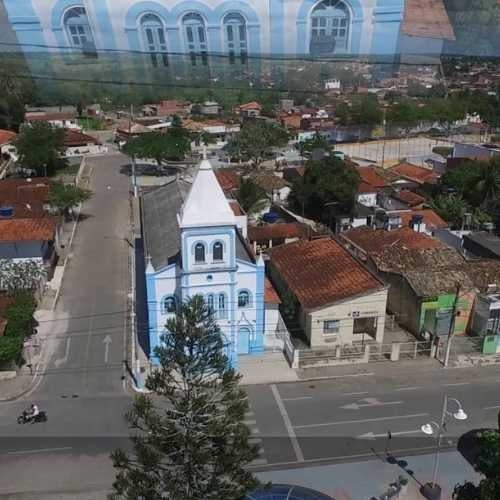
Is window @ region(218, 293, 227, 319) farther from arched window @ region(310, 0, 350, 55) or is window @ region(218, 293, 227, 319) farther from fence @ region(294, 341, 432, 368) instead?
arched window @ region(310, 0, 350, 55)

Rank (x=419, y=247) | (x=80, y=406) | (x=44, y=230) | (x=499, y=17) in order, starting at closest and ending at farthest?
(x=80, y=406)
(x=419, y=247)
(x=44, y=230)
(x=499, y=17)

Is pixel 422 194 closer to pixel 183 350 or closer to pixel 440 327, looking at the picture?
pixel 440 327

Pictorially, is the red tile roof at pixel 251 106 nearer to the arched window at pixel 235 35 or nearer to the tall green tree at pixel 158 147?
the tall green tree at pixel 158 147

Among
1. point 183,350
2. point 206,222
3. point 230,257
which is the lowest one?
point 230,257

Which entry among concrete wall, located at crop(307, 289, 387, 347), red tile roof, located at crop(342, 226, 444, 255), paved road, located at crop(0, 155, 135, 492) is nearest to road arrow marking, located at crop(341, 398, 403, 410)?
concrete wall, located at crop(307, 289, 387, 347)

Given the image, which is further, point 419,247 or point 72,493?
point 419,247

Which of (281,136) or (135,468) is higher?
(135,468)

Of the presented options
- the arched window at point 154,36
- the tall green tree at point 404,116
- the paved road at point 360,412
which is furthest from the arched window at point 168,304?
the tall green tree at point 404,116

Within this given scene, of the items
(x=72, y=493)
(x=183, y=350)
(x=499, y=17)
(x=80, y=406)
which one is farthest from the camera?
(x=499, y=17)

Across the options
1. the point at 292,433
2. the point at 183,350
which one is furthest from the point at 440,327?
the point at 183,350
